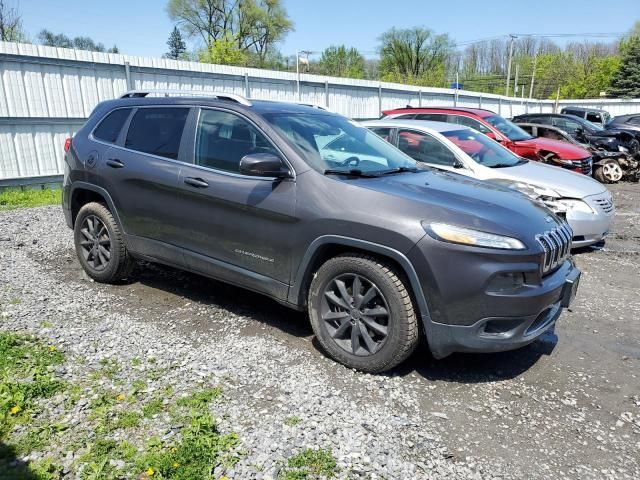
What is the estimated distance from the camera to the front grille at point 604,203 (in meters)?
6.52

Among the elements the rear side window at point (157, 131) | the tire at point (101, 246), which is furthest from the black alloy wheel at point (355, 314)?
the tire at point (101, 246)

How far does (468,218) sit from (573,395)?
1377 mm

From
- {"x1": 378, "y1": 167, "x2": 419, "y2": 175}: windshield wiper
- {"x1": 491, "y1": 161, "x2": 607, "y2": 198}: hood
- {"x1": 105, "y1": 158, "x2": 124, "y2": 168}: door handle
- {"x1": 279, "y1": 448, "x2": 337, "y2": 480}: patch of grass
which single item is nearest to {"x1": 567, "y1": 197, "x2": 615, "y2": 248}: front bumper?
{"x1": 491, "y1": 161, "x2": 607, "y2": 198}: hood

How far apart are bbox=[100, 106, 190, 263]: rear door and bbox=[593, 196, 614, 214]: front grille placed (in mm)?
5321

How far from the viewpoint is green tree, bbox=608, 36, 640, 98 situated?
56.4 m

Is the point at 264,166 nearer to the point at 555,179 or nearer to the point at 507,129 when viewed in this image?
the point at 555,179

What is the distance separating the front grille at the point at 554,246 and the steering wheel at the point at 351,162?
4.73ft

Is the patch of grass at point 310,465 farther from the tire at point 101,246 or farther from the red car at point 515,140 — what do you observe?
the red car at point 515,140

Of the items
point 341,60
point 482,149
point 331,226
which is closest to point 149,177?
point 331,226

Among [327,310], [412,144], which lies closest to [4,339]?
[327,310]

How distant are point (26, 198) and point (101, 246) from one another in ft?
18.3

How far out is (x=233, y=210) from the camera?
12.6 feet

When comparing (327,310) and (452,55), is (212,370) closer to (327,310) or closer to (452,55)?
(327,310)

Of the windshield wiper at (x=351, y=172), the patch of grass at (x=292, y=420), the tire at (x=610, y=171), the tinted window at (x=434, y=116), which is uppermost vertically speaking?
the tinted window at (x=434, y=116)
